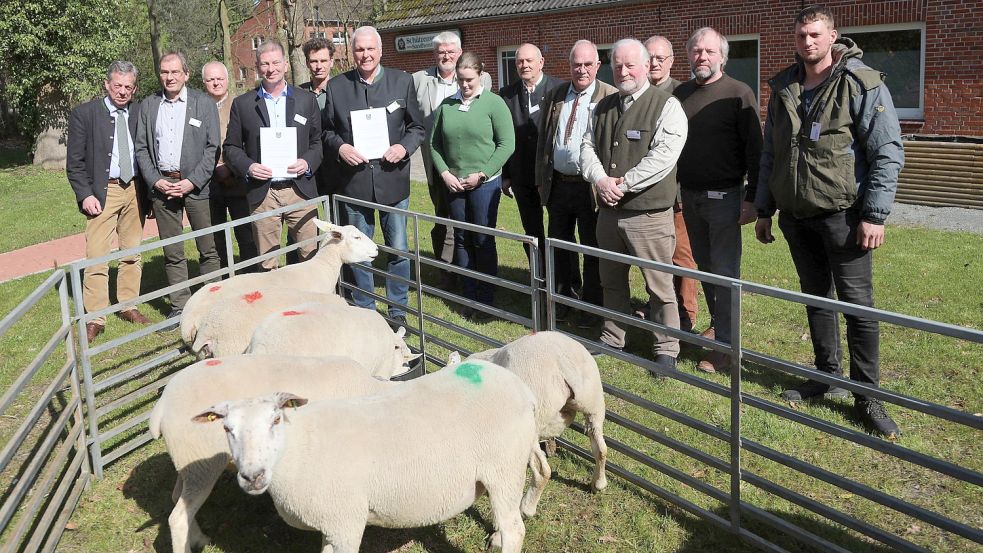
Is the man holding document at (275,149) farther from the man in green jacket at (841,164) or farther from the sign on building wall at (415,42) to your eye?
the sign on building wall at (415,42)

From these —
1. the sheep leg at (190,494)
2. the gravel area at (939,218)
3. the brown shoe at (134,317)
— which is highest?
the sheep leg at (190,494)

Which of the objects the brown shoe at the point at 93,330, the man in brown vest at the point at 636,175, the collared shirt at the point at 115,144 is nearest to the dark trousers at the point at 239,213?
the collared shirt at the point at 115,144

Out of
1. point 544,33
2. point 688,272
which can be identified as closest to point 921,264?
point 688,272

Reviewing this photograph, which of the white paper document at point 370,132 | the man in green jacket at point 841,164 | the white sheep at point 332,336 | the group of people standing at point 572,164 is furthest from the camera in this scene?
the white paper document at point 370,132

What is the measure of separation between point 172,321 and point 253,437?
10.7 ft

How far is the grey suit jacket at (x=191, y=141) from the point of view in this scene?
27.8ft

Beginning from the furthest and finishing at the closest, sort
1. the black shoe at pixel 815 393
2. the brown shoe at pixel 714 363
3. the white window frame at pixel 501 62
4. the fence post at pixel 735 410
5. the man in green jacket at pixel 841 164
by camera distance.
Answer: the white window frame at pixel 501 62, the brown shoe at pixel 714 363, the black shoe at pixel 815 393, the man in green jacket at pixel 841 164, the fence post at pixel 735 410

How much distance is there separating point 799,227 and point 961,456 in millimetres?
1762

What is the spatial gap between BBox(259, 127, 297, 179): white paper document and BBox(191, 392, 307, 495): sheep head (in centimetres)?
473

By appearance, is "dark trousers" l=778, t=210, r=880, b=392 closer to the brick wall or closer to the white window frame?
the brick wall

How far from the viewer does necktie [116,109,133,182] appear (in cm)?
848

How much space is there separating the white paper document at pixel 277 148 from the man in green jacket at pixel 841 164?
14.3ft

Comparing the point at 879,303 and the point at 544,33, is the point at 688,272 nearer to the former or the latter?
the point at 879,303

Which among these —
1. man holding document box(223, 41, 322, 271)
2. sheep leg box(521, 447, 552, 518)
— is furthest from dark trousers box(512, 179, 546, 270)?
sheep leg box(521, 447, 552, 518)
